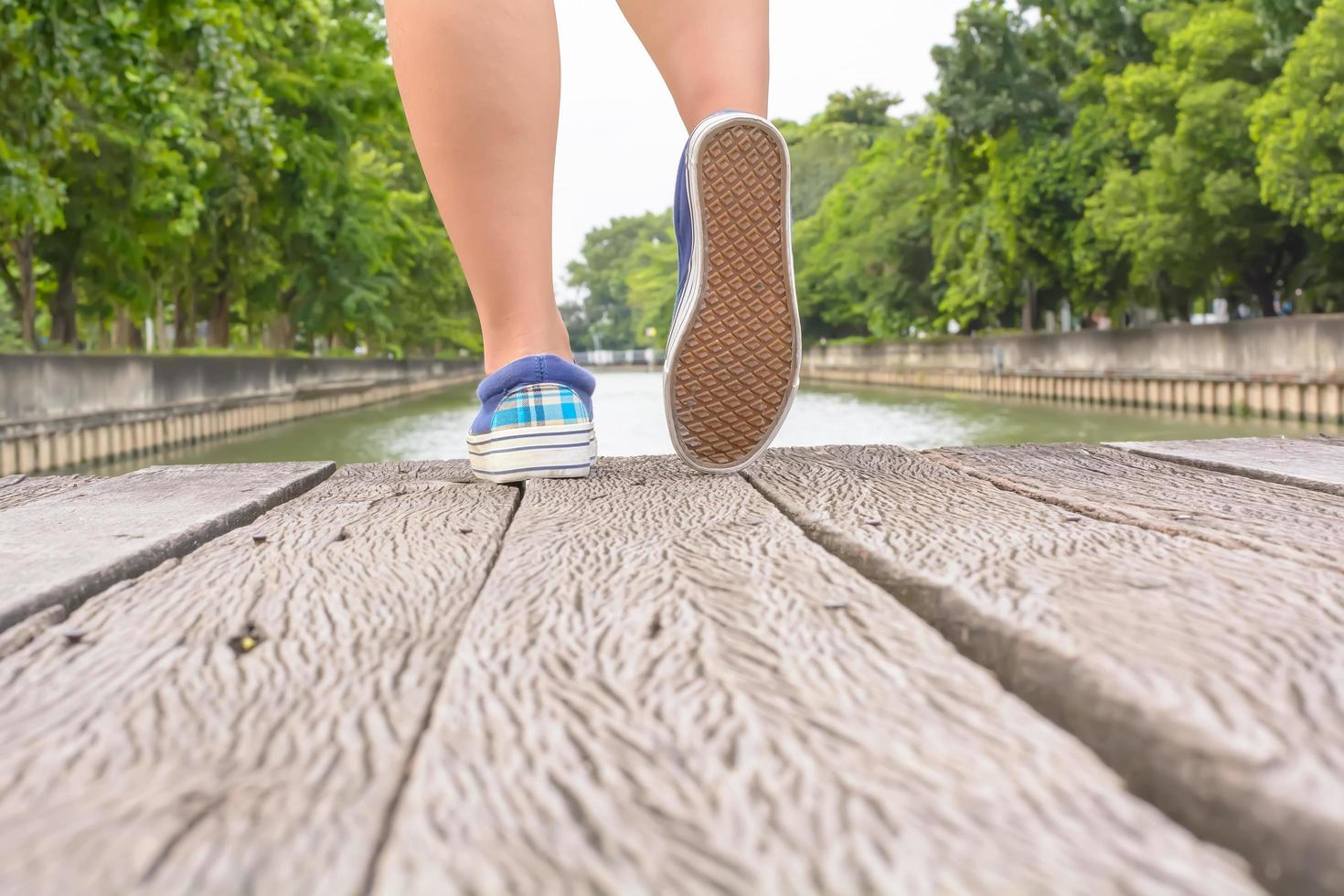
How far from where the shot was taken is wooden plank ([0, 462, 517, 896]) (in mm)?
490

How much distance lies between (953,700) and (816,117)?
6944 cm

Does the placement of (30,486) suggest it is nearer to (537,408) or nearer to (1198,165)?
(537,408)

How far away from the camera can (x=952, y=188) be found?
31.6 m

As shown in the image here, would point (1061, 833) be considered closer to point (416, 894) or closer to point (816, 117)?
point (416, 894)

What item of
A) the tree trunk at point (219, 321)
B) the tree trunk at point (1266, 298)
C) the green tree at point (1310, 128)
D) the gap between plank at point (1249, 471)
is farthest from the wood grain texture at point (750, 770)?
the tree trunk at point (1266, 298)

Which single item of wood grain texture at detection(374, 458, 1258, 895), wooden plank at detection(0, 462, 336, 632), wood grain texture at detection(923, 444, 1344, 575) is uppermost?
wooden plank at detection(0, 462, 336, 632)

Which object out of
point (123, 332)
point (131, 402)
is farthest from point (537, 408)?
point (123, 332)

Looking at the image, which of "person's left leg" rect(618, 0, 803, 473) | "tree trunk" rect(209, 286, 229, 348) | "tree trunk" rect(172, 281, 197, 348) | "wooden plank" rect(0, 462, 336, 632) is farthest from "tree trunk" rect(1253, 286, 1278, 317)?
"wooden plank" rect(0, 462, 336, 632)

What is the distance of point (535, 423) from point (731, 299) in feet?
1.18

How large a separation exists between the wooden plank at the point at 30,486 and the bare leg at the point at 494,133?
0.70 metres

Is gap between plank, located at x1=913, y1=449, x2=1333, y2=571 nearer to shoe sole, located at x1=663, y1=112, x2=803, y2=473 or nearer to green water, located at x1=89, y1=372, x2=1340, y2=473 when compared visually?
shoe sole, located at x1=663, y1=112, x2=803, y2=473

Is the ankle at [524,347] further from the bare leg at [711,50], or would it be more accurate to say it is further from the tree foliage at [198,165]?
the tree foliage at [198,165]

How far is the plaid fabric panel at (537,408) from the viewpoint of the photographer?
75.2 inches

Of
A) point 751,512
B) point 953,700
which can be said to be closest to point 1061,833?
point 953,700
